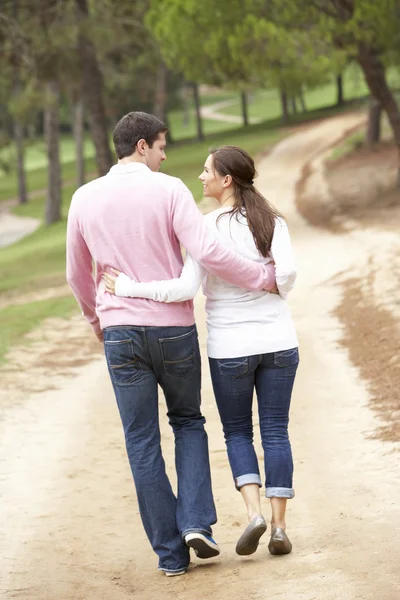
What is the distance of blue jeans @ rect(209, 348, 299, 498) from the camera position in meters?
5.03

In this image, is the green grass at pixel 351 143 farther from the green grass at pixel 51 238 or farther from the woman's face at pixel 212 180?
the woman's face at pixel 212 180

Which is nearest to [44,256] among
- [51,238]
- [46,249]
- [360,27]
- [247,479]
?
[46,249]

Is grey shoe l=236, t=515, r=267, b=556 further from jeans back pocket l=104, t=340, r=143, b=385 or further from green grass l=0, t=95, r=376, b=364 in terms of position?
green grass l=0, t=95, r=376, b=364

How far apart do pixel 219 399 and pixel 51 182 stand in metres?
33.6

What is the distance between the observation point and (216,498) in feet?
22.1

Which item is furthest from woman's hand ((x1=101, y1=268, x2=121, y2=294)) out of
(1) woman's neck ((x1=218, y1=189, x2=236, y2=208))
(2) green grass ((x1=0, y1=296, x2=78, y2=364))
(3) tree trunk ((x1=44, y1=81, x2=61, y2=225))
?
(3) tree trunk ((x1=44, y1=81, x2=61, y2=225))

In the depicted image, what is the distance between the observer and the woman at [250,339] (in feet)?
16.3

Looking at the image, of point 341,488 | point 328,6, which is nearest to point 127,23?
point 328,6

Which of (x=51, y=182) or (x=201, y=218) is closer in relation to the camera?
(x=201, y=218)

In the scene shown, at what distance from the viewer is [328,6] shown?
23219mm

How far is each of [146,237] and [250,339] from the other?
70 centimetres

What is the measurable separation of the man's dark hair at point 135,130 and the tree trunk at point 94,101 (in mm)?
21530

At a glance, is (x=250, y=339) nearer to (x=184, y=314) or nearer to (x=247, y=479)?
(x=184, y=314)

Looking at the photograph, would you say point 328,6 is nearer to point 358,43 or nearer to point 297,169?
point 358,43
